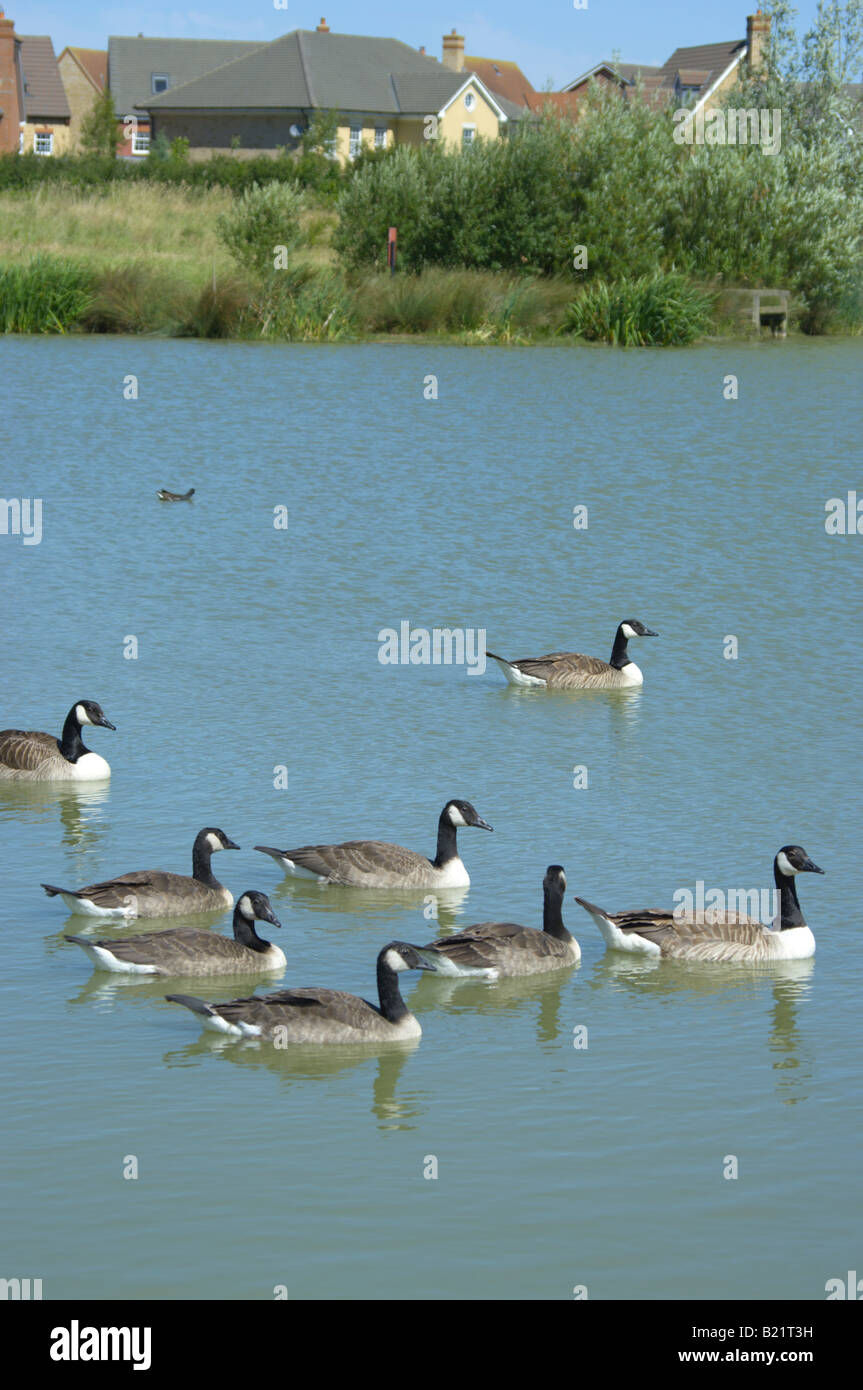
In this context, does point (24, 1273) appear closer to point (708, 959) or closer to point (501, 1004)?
point (501, 1004)

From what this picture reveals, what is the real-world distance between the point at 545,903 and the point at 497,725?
5.73 meters

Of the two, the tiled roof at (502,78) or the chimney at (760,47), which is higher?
the tiled roof at (502,78)

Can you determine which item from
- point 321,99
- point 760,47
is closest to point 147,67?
point 321,99

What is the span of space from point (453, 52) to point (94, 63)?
24320 millimetres

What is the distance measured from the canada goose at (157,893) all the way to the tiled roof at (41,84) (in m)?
99.8

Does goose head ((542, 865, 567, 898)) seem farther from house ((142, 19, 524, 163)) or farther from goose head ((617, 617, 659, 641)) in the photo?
house ((142, 19, 524, 163))

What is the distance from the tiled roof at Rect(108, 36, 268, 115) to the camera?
341 feet

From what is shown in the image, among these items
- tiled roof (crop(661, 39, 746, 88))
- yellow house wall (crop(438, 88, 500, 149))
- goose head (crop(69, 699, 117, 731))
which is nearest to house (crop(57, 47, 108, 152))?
yellow house wall (crop(438, 88, 500, 149))

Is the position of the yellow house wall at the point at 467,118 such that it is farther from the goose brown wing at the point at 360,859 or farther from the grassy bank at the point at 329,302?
the goose brown wing at the point at 360,859

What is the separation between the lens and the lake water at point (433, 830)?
294 inches

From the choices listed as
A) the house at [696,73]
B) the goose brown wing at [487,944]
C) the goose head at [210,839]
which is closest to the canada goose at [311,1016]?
the goose brown wing at [487,944]

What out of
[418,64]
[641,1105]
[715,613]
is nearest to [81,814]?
[641,1105]

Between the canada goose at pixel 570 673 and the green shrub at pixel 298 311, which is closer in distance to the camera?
the canada goose at pixel 570 673

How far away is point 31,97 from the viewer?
104438mm
